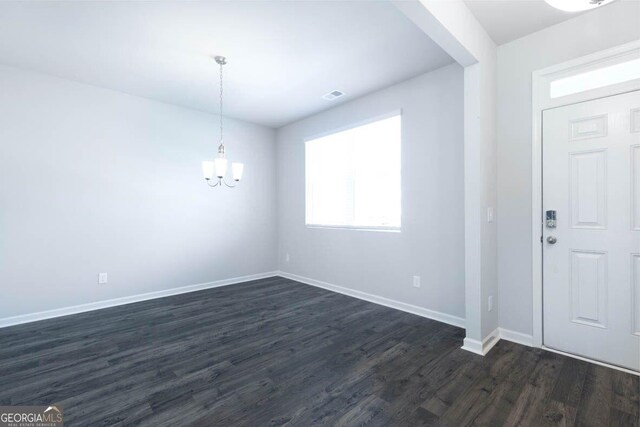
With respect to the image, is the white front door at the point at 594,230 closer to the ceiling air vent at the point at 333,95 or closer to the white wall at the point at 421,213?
the white wall at the point at 421,213

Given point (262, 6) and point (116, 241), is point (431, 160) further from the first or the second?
point (116, 241)

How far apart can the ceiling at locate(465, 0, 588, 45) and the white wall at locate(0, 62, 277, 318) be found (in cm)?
383

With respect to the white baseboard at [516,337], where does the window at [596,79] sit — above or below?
above

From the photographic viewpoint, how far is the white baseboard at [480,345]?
2.43 m

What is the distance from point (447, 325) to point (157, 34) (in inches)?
158

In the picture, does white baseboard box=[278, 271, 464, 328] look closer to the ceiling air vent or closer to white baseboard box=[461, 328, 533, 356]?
white baseboard box=[461, 328, 533, 356]

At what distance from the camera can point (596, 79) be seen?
2262 millimetres

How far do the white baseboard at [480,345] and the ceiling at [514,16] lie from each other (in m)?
2.69

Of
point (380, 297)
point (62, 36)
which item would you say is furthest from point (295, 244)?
point (62, 36)

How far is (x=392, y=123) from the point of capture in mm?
3711

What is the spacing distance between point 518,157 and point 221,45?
298 cm

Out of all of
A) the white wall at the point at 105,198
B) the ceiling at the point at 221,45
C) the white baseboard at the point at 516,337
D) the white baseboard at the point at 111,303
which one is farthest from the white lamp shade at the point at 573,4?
the white baseboard at the point at 111,303

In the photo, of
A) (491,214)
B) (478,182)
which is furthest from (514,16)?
(491,214)

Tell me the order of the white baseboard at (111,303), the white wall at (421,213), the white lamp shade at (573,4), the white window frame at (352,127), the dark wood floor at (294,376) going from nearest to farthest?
1. the white lamp shade at (573,4)
2. the dark wood floor at (294,376)
3. the white wall at (421,213)
4. the white baseboard at (111,303)
5. the white window frame at (352,127)
